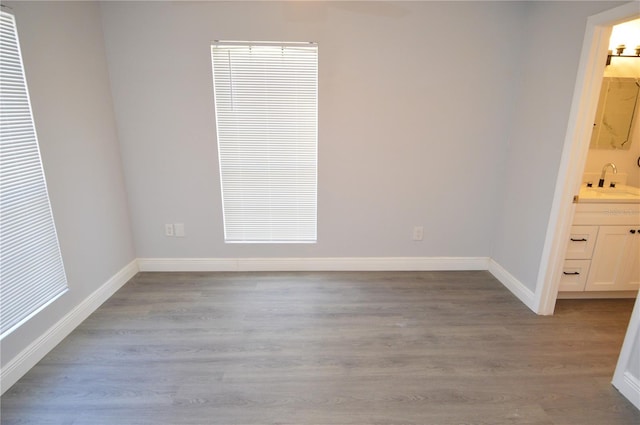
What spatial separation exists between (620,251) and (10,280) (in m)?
4.20

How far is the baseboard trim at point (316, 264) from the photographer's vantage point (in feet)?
10.4

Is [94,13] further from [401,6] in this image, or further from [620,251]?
[620,251]

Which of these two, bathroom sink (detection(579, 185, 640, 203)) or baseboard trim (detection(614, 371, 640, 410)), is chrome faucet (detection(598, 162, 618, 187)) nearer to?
bathroom sink (detection(579, 185, 640, 203))

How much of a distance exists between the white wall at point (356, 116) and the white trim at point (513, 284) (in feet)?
0.66

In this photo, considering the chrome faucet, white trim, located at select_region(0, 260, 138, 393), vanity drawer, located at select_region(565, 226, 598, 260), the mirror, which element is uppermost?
the mirror

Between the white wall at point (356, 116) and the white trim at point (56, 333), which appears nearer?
the white trim at point (56, 333)

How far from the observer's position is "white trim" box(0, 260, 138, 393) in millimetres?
1788

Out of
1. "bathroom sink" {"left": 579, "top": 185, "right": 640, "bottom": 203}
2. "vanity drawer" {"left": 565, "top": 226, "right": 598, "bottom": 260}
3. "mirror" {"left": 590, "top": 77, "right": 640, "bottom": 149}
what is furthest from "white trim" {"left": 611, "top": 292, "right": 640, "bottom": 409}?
"mirror" {"left": 590, "top": 77, "right": 640, "bottom": 149}

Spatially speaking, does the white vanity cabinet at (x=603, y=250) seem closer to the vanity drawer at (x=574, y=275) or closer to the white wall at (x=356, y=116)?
the vanity drawer at (x=574, y=275)

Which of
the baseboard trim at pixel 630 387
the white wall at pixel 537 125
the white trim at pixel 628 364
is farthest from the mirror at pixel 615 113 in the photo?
the baseboard trim at pixel 630 387

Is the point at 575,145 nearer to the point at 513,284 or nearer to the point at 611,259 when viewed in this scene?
the point at 611,259

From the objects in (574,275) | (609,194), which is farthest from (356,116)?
(574,275)

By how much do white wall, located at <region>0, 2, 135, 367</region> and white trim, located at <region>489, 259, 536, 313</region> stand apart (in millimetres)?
3483

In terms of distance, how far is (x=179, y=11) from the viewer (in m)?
2.57
